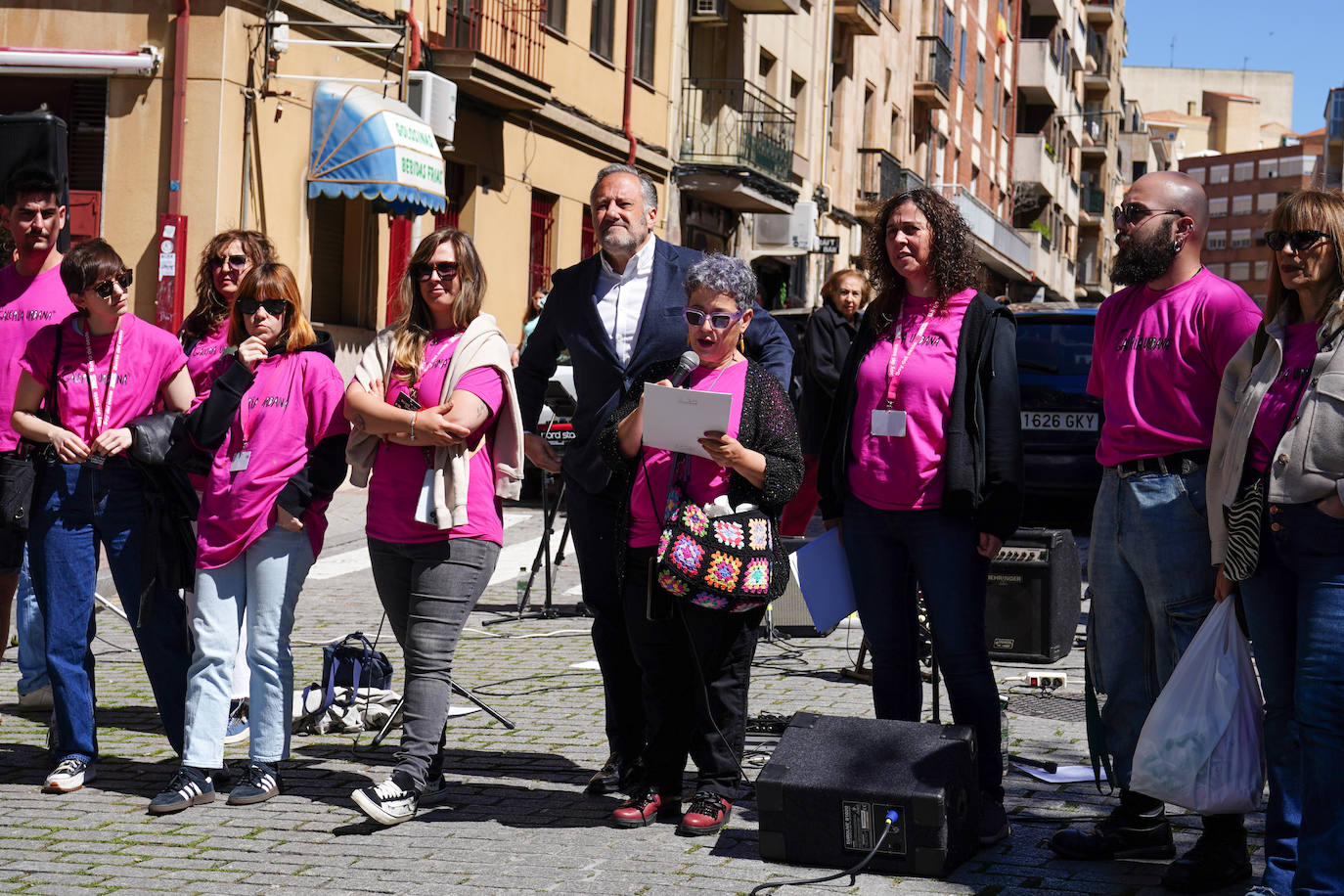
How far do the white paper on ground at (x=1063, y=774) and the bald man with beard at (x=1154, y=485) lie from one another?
3.09ft

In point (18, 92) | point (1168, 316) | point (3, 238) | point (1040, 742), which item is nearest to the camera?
point (1168, 316)

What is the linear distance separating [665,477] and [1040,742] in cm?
226

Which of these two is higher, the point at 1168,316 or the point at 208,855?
the point at 1168,316

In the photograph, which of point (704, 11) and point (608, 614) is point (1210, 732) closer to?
point (608, 614)

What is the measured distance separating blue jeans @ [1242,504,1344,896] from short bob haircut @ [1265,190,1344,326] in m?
0.57

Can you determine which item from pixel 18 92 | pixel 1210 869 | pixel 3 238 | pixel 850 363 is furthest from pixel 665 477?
pixel 18 92

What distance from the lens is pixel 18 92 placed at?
15.6m

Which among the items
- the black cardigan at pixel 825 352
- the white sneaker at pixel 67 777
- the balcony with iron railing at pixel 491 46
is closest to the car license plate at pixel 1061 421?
the black cardigan at pixel 825 352

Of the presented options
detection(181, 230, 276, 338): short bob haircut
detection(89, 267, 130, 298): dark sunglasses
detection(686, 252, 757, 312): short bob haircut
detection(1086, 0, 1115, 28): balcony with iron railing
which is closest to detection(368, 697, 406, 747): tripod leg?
detection(181, 230, 276, 338): short bob haircut

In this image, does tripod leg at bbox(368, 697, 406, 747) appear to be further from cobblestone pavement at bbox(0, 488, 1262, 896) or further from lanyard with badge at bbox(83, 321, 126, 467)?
lanyard with badge at bbox(83, 321, 126, 467)

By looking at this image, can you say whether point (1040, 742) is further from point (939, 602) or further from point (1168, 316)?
point (1168, 316)

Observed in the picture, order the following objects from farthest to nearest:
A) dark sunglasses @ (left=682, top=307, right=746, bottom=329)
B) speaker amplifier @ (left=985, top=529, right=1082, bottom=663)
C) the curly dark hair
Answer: speaker amplifier @ (left=985, top=529, right=1082, bottom=663)
dark sunglasses @ (left=682, top=307, right=746, bottom=329)
the curly dark hair

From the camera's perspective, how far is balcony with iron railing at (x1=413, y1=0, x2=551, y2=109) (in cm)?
1867

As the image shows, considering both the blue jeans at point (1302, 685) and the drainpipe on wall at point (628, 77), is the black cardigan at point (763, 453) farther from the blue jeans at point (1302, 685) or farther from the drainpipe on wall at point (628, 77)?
the drainpipe on wall at point (628, 77)
